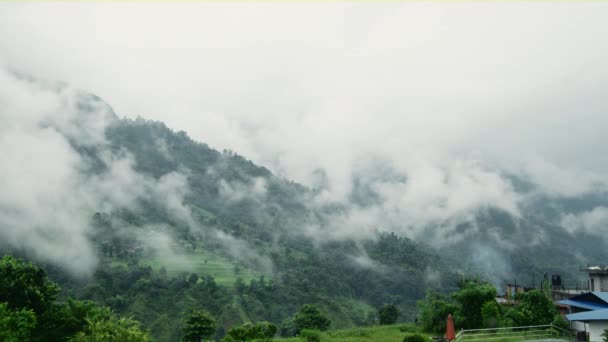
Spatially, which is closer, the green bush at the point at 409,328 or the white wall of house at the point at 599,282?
the green bush at the point at 409,328

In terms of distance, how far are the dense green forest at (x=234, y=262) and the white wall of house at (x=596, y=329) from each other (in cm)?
3455

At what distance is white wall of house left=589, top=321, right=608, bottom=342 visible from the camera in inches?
1078

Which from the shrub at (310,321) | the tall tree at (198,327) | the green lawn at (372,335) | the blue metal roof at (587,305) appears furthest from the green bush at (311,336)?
the blue metal roof at (587,305)

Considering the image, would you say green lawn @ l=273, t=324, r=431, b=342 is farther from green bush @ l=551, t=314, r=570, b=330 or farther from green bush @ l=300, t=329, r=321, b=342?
green bush @ l=551, t=314, r=570, b=330

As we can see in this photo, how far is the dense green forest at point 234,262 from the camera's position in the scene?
95375 millimetres

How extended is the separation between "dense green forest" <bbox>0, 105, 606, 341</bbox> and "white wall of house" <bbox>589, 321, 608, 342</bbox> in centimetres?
3455

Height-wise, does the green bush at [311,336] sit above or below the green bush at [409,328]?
below

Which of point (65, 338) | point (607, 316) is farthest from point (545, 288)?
point (65, 338)

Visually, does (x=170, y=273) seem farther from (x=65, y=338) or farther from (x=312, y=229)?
(x=65, y=338)

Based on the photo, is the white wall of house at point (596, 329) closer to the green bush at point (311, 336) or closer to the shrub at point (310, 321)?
the green bush at point (311, 336)

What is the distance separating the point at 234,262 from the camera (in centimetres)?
13212

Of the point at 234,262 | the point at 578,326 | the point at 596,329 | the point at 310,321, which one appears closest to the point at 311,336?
the point at 596,329

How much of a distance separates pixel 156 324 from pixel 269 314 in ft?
85.5

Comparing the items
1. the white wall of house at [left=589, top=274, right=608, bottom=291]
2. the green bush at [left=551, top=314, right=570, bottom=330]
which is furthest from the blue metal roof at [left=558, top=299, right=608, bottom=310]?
the white wall of house at [left=589, top=274, right=608, bottom=291]
